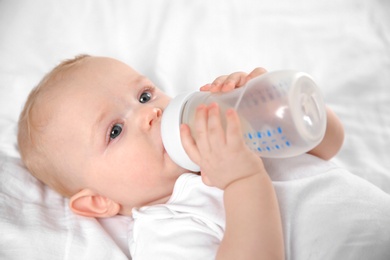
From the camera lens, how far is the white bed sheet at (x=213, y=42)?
1651 mm

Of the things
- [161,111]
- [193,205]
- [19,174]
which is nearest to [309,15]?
[161,111]

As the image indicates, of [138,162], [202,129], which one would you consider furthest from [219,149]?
[138,162]

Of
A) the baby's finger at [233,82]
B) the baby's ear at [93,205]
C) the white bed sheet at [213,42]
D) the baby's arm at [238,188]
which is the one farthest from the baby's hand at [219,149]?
the white bed sheet at [213,42]

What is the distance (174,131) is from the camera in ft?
3.60

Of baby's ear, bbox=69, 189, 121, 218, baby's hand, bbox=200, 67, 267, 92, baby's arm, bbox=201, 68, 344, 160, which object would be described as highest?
baby's hand, bbox=200, 67, 267, 92

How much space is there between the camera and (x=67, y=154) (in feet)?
4.09

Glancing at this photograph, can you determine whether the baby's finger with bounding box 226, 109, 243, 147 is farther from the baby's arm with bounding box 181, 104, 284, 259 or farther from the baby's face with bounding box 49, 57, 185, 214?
the baby's face with bounding box 49, 57, 185, 214

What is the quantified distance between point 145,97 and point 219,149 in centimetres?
35

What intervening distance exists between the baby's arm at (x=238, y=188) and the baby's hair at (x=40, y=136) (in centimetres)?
40

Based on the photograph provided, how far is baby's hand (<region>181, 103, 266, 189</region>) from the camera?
3.21 feet

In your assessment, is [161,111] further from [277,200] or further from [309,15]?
[309,15]

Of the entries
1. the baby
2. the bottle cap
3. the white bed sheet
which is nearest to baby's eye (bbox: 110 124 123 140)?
the baby

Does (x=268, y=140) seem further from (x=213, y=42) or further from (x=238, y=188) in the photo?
(x=213, y=42)

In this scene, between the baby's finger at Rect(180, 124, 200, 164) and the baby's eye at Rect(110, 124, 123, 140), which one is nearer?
the baby's finger at Rect(180, 124, 200, 164)
